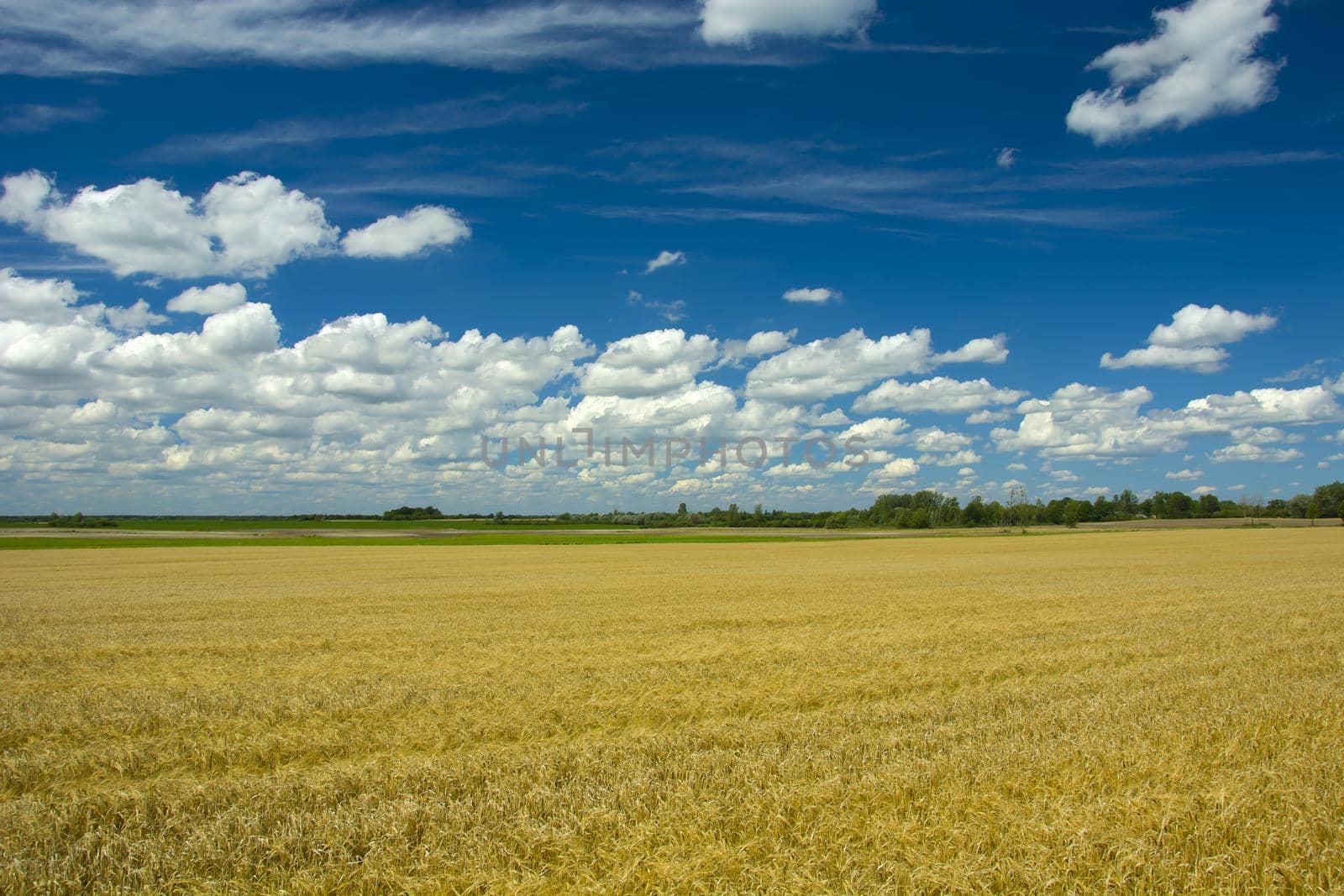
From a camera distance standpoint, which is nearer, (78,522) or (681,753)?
(681,753)

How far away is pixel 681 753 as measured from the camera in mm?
7789

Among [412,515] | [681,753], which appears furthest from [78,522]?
[681,753]

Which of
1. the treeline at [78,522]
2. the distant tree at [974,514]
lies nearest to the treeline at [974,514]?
the distant tree at [974,514]

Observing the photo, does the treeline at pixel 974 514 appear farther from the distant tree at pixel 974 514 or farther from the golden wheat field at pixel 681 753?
the golden wheat field at pixel 681 753

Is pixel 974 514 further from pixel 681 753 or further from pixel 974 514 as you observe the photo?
pixel 681 753

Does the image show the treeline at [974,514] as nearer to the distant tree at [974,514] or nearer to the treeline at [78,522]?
the distant tree at [974,514]

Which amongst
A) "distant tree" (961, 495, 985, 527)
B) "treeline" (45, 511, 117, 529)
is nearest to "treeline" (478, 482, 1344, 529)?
"distant tree" (961, 495, 985, 527)

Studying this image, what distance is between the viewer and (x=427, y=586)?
2967cm

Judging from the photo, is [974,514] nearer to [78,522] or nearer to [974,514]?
[974,514]

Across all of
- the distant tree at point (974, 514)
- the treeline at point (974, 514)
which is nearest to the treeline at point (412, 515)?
the treeline at point (974, 514)

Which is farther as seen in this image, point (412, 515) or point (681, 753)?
point (412, 515)

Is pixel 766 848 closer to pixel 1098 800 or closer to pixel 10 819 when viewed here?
pixel 1098 800

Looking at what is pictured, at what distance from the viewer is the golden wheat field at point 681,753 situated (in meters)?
5.38

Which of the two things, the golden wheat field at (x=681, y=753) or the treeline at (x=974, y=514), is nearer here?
the golden wheat field at (x=681, y=753)
